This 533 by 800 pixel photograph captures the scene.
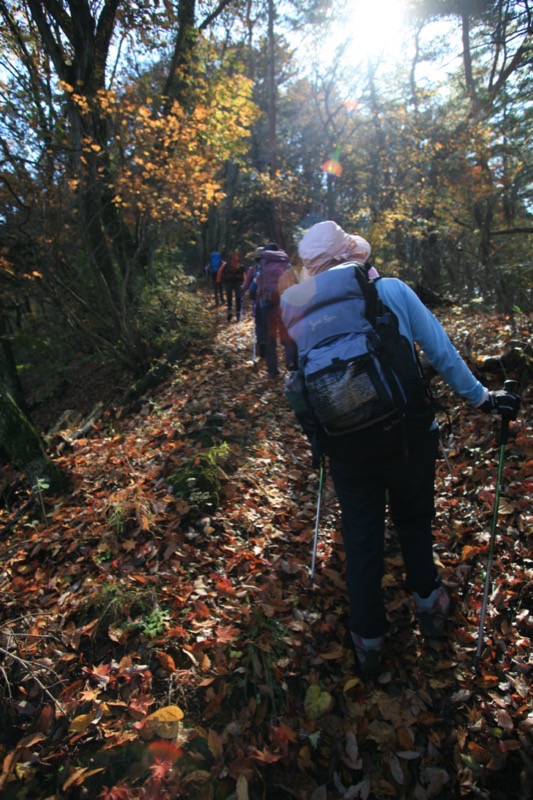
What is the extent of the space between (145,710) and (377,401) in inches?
85.5

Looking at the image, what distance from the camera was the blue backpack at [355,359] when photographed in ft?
6.86

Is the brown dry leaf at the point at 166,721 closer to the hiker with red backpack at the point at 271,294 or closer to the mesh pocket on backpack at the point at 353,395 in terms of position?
the mesh pocket on backpack at the point at 353,395

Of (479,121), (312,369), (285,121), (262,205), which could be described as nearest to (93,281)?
(312,369)

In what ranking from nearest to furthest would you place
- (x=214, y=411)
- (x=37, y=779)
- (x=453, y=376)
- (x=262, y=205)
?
(x=37, y=779)
(x=453, y=376)
(x=214, y=411)
(x=262, y=205)

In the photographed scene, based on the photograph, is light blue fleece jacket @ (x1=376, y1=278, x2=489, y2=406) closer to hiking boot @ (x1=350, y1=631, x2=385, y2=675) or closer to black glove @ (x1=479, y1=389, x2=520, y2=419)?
black glove @ (x1=479, y1=389, x2=520, y2=419)

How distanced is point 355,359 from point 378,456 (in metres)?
0.51

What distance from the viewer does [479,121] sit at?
11.9m

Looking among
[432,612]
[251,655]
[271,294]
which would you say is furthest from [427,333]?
[271,294]

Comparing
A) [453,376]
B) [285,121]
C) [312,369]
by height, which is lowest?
[453,376]

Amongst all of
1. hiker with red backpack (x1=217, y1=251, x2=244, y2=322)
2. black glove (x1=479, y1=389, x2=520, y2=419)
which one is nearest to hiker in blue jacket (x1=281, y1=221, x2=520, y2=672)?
black glove (x1=479, y1=389, x2=520, y2=419)

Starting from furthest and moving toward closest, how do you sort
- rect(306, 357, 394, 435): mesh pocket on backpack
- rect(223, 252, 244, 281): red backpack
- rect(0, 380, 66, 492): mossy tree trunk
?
1. rect(223, 252, 244, 281): red backpack
2. rect(0, 380, 66, 492): mossy tree trunk
3. rect(306, 357, 394, 435): mesh pocket on backpack

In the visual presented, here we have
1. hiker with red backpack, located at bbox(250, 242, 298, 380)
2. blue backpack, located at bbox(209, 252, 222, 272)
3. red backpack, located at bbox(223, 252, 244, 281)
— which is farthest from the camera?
blue backpack, located at bbox(209, 252, 222, 272)

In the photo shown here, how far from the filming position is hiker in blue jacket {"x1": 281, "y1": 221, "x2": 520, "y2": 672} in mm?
2213

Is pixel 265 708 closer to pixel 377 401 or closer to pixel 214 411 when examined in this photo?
pixel 377 401
